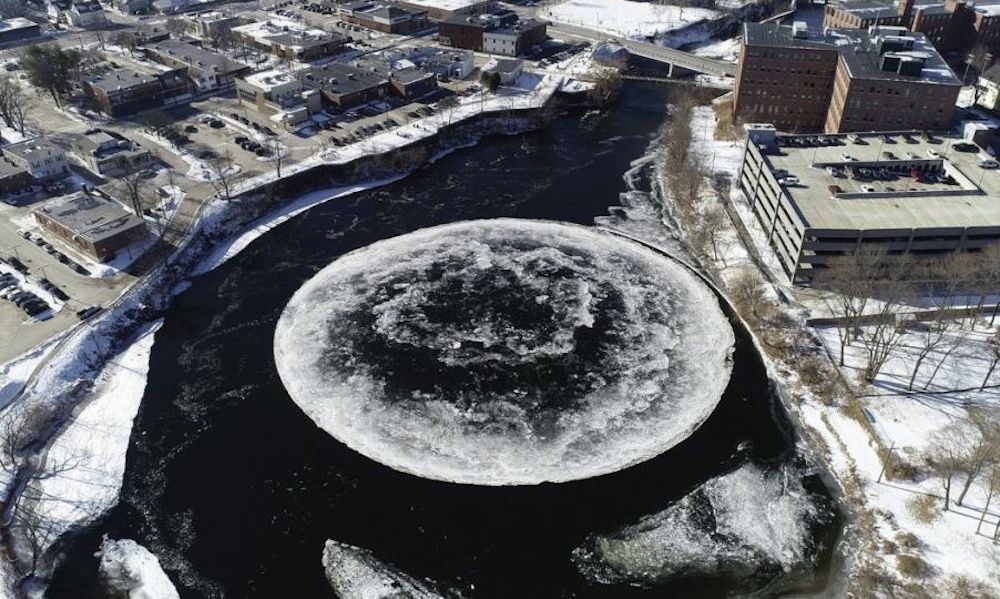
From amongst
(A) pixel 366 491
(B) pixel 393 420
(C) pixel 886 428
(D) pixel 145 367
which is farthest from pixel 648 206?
(D) pixel 145 367

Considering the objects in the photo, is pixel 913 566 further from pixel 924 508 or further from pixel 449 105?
pixel 449 105

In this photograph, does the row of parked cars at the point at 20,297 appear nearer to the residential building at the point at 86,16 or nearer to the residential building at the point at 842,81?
the residential building at the point at 842,81

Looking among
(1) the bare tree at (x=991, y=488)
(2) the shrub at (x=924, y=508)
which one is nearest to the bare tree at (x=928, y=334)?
(1) the bare tree at (x=991, y=488)

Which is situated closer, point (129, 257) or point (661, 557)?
point (661, 557)

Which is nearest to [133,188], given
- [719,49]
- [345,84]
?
[345,84]

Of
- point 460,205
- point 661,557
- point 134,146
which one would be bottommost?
point 661,557

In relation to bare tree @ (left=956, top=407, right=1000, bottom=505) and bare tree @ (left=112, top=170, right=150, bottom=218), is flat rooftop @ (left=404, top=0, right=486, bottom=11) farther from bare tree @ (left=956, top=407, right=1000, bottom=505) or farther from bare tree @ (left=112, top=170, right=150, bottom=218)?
bare tree @ (left=956, top=407, right=1000, bottom=505)

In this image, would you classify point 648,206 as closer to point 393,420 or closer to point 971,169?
point 971,169

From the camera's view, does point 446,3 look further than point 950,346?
Yes
